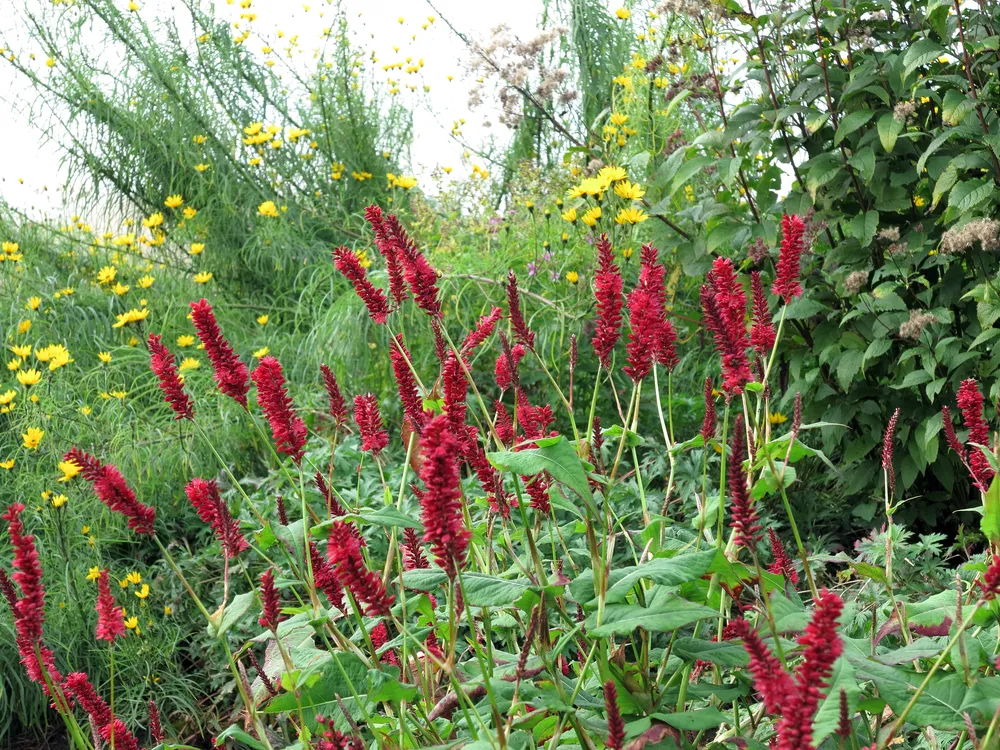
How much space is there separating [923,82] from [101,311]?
379cm

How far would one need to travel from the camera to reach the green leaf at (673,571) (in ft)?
3.68

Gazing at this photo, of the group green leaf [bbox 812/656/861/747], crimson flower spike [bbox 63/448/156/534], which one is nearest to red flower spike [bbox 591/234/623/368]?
green leaf [bbox 812/656/861/747]

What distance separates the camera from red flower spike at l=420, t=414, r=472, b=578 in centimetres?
86

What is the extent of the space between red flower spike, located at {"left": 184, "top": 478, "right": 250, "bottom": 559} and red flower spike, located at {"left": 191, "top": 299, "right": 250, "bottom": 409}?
0.12 meters

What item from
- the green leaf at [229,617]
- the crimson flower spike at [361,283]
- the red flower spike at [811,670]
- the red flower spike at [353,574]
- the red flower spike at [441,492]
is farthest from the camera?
the crimson flower spike at [361,283]

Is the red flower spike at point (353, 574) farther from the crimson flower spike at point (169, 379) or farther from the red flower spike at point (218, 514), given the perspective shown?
the crimson flower spike at point (169, 379)

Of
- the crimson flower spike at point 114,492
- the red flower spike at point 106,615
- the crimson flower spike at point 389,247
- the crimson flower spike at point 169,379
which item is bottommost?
the red flower spike at point 106,615

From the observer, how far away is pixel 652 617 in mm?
1121

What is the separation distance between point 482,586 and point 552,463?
178 mm

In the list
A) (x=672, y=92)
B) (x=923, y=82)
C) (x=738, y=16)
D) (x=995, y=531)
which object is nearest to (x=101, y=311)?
(x=672, y=92)

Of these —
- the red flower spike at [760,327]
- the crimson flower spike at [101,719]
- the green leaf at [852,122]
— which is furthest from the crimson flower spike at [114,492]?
the green leaf at [852,122]

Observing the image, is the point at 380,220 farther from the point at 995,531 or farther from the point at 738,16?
the point at 738,16

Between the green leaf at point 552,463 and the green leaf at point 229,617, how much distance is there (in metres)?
0.39

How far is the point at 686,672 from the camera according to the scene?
1312 millimetres
